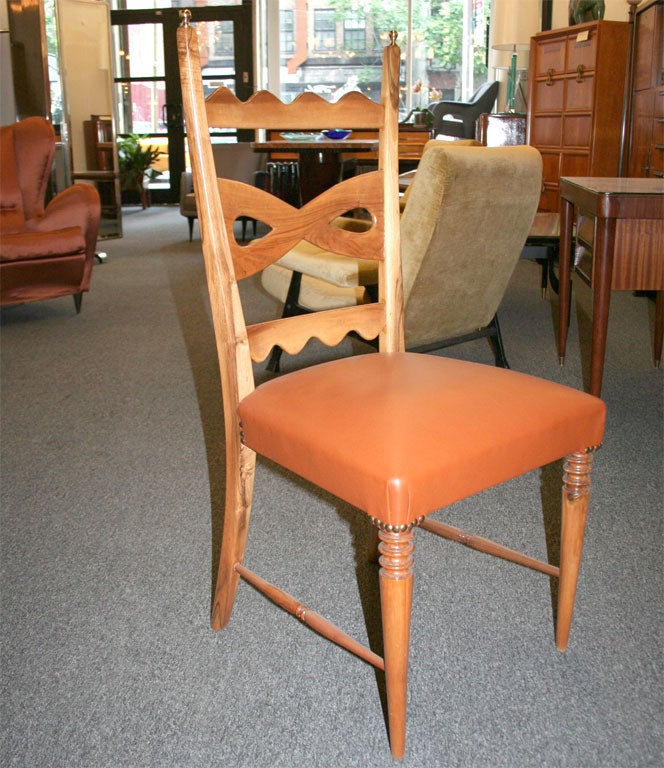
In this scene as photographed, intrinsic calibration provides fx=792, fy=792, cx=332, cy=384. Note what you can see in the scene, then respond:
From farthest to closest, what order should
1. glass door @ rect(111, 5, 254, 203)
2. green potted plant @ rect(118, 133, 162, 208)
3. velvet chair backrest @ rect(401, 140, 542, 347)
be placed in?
glass door @ rect(111, 5, 254, 203), green potted plant @ rect(118, 133, 162, 208), velvet chair backrest @ rect(401, 140, 542, 347)

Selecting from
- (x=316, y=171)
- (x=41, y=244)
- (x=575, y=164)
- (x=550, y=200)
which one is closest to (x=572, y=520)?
(x=41, y=244)

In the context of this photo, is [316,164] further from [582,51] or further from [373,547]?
[373,547]

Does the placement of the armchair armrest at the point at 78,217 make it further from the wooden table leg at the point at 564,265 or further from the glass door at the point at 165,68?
the glass door at the point at 165,68

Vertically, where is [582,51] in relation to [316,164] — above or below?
above

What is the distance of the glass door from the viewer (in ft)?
28.8

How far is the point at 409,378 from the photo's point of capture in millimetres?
1222

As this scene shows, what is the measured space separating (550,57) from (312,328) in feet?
15.1

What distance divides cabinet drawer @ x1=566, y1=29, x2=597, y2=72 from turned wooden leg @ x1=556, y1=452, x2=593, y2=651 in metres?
4.23

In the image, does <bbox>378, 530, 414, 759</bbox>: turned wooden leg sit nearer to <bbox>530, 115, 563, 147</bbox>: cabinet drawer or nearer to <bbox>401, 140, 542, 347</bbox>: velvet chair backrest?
<bbox>401, 140, 542, 347</bbox>: velvet chair backrest

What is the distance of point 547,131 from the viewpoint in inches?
211

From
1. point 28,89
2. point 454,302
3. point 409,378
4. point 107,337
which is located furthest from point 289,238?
point 28,89

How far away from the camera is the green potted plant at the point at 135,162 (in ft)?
28.2

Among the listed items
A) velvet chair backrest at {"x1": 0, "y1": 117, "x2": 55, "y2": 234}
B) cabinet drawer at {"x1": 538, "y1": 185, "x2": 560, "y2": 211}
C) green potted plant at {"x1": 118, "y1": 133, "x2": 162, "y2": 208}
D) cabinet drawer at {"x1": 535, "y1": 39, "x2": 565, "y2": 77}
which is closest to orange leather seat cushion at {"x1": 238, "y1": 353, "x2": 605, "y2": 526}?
velvet chair backrest at {"x1": 0, "y1": 117, "x2": 55, "y2": 234}

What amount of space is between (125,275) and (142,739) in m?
4.37
